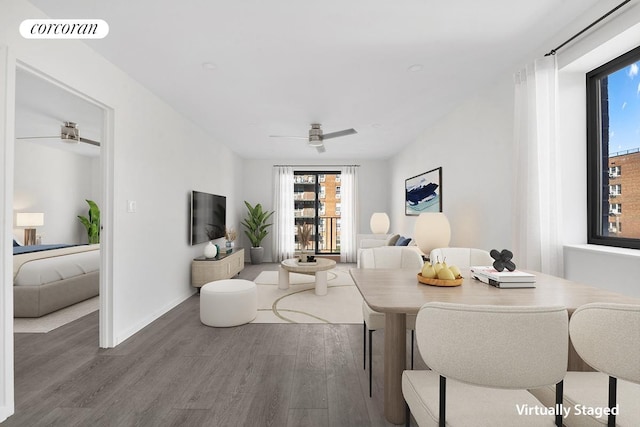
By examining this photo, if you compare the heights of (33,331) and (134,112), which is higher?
(134,112)

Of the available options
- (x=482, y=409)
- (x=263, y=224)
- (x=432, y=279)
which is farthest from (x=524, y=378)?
(x=263, y=224)

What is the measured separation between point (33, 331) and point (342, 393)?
3093mm

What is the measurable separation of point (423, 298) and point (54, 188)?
7483 millimetres

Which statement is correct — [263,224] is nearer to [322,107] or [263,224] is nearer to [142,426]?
[322,107]

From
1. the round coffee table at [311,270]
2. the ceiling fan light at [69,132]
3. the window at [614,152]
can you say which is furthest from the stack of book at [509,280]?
the ceiling fan light at [69,132]

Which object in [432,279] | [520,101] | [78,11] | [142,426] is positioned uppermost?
[78,11]

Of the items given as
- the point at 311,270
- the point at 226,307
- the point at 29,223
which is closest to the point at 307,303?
the point at 311,270

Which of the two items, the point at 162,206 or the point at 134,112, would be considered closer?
the point at 134,112

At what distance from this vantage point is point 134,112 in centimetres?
297

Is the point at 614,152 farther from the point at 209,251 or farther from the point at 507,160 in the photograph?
the point at 209,251

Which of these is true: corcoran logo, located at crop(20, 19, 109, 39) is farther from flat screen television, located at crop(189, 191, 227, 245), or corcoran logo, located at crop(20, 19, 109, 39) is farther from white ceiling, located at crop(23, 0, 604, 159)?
flat screen television, located at crop(189, 191, 227, 245)

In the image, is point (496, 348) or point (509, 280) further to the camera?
point (509, 280)

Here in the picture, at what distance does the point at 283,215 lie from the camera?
716 cm

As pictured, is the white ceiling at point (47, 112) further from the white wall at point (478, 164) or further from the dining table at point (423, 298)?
the white wall at point (478, 164)
